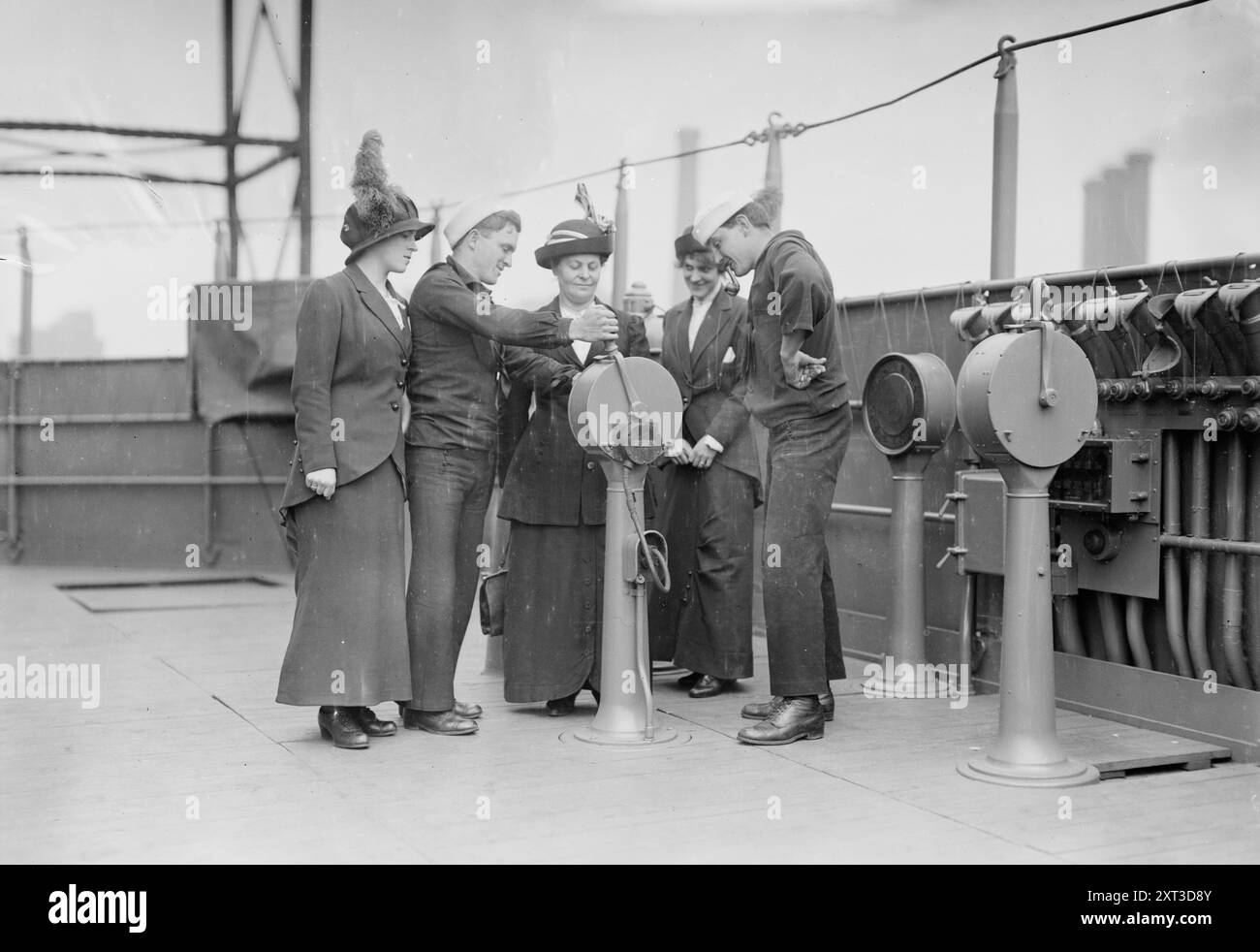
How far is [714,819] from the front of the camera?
10.5 ft

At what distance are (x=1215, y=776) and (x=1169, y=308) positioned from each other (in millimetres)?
1438

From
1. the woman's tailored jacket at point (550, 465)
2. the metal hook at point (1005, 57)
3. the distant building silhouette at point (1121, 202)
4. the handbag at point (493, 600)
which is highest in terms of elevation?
the metal hook at point (1005, 57)

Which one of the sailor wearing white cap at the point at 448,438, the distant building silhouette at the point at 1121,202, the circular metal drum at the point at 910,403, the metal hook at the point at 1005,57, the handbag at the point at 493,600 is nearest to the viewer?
the sailor wearing white cap at the point at 448,438

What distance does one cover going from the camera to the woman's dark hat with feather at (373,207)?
412 centimetres

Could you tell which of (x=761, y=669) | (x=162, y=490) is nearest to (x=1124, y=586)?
(x=761, y=669)

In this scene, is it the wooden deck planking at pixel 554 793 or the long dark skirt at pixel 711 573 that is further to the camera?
the long dark skirt at pixel 711 573

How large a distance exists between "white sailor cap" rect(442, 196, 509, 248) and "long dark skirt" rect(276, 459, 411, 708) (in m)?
0.87

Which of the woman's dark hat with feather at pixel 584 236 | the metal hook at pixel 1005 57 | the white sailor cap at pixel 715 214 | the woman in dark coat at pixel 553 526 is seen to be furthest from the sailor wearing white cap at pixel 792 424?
the metal hook at pixel 1005 57

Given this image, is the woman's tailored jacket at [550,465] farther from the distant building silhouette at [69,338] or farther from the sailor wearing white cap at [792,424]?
the distant building silhouette at [69,338]

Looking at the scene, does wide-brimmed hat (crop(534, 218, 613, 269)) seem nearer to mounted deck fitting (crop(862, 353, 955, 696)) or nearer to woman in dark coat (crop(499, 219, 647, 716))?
woman in dark coat (crop(499, 219, 647, 716))

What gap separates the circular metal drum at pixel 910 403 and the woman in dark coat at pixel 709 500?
58 centimetres

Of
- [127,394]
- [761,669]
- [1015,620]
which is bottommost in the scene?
[761,669]

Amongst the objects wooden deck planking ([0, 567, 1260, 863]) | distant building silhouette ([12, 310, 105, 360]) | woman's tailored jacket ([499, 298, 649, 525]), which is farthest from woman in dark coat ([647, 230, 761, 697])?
distant building silhouette ([12, 310, 105, 360])
